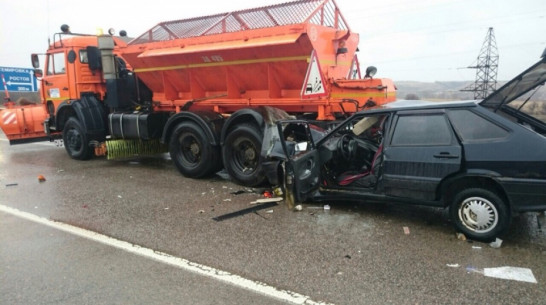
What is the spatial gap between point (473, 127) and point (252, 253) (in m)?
2.69

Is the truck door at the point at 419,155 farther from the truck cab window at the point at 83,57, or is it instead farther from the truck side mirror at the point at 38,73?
the truck side mirror at the point at 38,73

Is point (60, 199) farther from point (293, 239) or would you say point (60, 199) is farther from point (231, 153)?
point (293, 239)

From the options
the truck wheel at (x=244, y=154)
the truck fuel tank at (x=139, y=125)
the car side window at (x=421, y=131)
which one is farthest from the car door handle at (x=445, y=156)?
the truck fuel tank at (x=139, y=125)

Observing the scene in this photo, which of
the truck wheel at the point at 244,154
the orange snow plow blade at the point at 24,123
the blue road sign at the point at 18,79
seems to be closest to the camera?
the truck wheel at the point at 244,154

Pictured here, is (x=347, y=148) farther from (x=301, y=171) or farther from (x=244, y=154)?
(x=244, y=154)

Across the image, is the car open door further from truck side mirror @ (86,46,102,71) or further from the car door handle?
truck side mirror @ (86,46,102,71)

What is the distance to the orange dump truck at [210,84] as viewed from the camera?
662 centimetres

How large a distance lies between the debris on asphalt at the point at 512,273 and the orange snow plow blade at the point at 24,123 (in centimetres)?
1139

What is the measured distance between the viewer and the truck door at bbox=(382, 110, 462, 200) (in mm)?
4371

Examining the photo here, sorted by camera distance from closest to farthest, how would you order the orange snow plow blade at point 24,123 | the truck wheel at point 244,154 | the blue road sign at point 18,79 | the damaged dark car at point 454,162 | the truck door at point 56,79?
the damaged dark car at point 454,162, the truck wheel at point 244,154, the truck door at point 56,79, the orange snow plow blade at point 24,123, the blue road sign at point 18,79

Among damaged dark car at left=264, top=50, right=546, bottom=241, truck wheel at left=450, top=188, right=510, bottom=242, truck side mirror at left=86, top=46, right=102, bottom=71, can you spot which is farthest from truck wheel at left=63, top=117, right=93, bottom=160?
truck wheel at left=450, top=188, right=510, bottom=242

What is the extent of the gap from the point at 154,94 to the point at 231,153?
129 inches

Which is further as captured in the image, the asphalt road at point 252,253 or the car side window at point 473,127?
the car side window at point 473,127

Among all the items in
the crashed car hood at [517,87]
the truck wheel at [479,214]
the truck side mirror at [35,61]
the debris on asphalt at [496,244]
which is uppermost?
the truck side mirror at [35,61]
